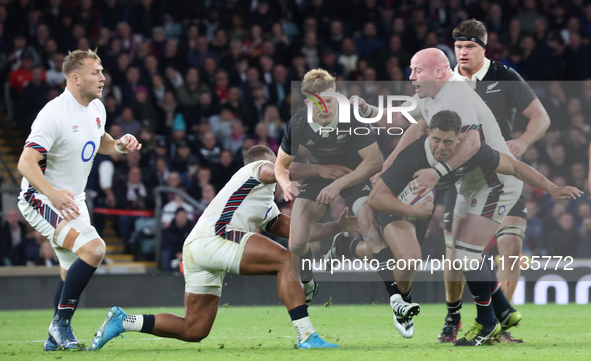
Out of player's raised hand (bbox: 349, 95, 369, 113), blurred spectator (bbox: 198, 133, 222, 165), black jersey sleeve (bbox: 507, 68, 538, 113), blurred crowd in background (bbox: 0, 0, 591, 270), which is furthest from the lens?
blurred spectator (bbox: 198, 133, 222, 165)

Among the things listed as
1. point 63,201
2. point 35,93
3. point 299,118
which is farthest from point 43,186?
point 35,93

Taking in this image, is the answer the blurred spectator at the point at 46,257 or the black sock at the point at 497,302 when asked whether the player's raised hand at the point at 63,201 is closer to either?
the black sock at the point at 497,302

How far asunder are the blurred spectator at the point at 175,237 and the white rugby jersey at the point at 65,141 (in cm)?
402

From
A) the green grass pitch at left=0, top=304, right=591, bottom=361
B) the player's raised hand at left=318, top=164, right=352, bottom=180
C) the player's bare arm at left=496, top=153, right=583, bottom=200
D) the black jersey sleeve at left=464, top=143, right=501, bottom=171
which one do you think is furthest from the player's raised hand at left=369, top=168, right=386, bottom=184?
the green grass pitch at left=0, top=304, right=591, bottom=361

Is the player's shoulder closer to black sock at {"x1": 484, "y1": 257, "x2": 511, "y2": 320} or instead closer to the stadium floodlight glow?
the stadium floodlight glow

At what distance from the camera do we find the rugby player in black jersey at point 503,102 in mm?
6379

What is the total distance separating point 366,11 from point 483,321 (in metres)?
9.63

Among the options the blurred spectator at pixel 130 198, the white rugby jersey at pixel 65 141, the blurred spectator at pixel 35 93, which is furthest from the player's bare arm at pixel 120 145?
the blurred spectator at pixel 35 93

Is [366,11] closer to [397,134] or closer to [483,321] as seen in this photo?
[397,134]

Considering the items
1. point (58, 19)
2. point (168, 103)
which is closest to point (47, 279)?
point (168, 103)

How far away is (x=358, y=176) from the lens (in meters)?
6.16

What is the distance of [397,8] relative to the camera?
48.2ft

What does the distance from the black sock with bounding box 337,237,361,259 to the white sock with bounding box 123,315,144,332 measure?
1.93 m

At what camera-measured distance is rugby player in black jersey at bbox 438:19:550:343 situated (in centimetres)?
638
